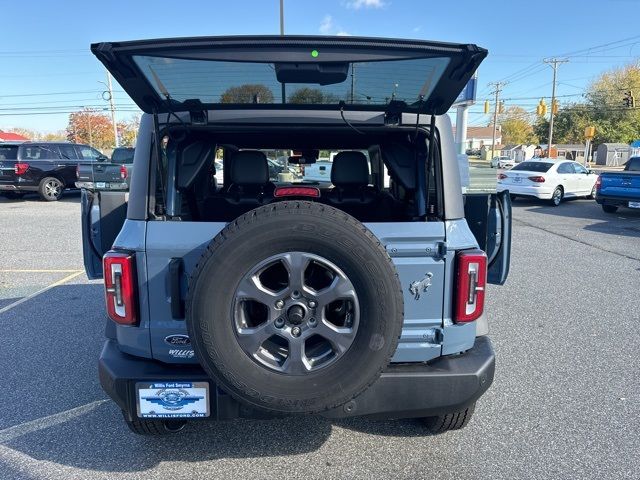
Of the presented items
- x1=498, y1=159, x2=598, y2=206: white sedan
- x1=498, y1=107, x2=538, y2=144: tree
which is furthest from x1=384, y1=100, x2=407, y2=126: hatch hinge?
x1=498, y1=107, x2=538, y2=144: tree

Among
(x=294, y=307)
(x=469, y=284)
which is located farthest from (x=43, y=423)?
(x=469, y=284)

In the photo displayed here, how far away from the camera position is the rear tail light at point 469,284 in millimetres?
2303

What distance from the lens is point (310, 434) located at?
284cm

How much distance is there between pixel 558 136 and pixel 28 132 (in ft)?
378

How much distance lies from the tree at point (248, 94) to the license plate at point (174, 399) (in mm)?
1531

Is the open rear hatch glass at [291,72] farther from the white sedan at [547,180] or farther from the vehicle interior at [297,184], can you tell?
the white sedan at [547,180]

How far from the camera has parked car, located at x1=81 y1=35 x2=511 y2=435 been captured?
1.98m

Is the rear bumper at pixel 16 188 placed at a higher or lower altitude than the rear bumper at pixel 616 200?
higher

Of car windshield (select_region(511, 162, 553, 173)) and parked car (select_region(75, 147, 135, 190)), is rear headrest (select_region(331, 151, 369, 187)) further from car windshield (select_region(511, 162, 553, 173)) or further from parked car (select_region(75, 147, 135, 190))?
car windshield (select_region(511, 162, 553, 173))

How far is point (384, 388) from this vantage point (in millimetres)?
2256

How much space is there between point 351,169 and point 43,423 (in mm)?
2817

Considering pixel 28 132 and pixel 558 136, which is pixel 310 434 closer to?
pixel 558 136

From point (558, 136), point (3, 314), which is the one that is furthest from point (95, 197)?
point (558, 136)

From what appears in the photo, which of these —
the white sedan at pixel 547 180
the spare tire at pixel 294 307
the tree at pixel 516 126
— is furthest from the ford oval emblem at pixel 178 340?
the tree at pixel 516 126
